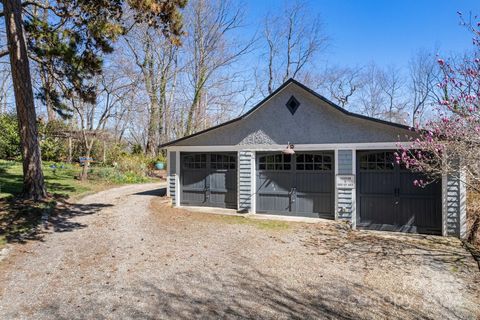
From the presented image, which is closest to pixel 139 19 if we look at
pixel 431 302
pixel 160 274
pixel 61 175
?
pixel 160 274

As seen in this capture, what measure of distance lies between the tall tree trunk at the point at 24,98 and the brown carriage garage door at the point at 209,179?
15.2 feet

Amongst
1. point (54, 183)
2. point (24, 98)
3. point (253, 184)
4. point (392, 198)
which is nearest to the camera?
point (392, 198)

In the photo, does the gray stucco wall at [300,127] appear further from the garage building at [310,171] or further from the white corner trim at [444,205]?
the white corner trim at [444,205]

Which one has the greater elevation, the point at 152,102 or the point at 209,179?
the point at 152,102

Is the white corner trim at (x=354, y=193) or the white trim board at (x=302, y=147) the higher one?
the white trim board at (x=302, y=147)

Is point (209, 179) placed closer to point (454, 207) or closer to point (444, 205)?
point (444, 205)

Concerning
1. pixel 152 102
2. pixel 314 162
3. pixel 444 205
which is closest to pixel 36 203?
pixel 314 162

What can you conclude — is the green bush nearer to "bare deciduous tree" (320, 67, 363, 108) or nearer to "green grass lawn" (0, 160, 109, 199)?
"green grass lawn" (0, 160, 109, 199)

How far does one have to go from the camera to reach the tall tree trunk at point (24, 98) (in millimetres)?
9289

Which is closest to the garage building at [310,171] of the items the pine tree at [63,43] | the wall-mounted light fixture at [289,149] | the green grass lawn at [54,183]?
the wall-mounted light fixture at [289,149]

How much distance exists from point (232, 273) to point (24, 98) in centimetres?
849

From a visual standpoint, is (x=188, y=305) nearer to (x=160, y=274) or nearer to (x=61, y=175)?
(x=160, y=274)

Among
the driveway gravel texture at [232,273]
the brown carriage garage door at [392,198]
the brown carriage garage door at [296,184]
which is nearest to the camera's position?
the driveway gravel texture at [232,273]

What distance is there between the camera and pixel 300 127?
32.2 feet
